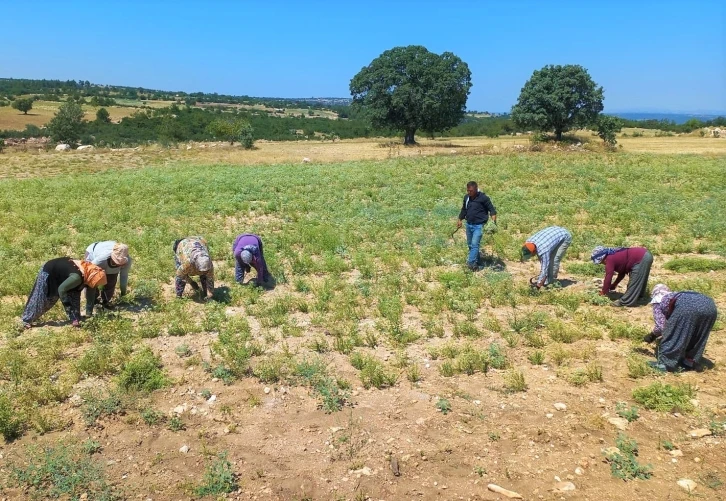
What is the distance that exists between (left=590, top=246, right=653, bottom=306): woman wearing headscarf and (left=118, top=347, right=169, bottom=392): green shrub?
6120 millimetres

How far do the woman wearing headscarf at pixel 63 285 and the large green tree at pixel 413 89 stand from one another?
3326 cm

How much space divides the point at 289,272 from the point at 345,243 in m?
2.10

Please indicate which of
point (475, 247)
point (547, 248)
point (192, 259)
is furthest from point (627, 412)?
point (192, 259)

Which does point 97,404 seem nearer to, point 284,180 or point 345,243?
point 345,243

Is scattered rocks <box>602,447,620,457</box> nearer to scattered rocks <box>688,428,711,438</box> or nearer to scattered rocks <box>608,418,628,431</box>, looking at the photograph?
scattered rocks <box>608,418,628,431</box>

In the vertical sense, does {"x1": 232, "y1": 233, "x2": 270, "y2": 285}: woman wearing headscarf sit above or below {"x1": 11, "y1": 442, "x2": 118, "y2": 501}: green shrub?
above

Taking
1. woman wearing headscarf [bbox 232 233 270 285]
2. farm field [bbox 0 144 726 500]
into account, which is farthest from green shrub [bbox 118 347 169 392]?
woman wearing headscarf [bbox 232 233 270 285]

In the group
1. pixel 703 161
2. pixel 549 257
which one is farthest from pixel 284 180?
pixel 703 161

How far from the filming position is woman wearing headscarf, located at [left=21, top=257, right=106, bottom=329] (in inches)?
263

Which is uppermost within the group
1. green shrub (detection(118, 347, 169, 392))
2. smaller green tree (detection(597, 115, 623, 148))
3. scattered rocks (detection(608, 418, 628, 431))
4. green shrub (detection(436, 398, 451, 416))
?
smaller green tree (detection(597, 115, 623, 148))

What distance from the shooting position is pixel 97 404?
5234 millimetres

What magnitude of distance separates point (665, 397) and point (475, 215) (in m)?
4.84

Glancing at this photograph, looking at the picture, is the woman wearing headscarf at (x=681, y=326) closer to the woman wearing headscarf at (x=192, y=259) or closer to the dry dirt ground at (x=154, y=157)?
the woman wearing headscarf at (x=192, y=259)

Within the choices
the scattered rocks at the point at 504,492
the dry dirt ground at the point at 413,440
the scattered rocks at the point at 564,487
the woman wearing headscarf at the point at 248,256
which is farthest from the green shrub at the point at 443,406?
the woman wearing headscarf at the point at 248,256
